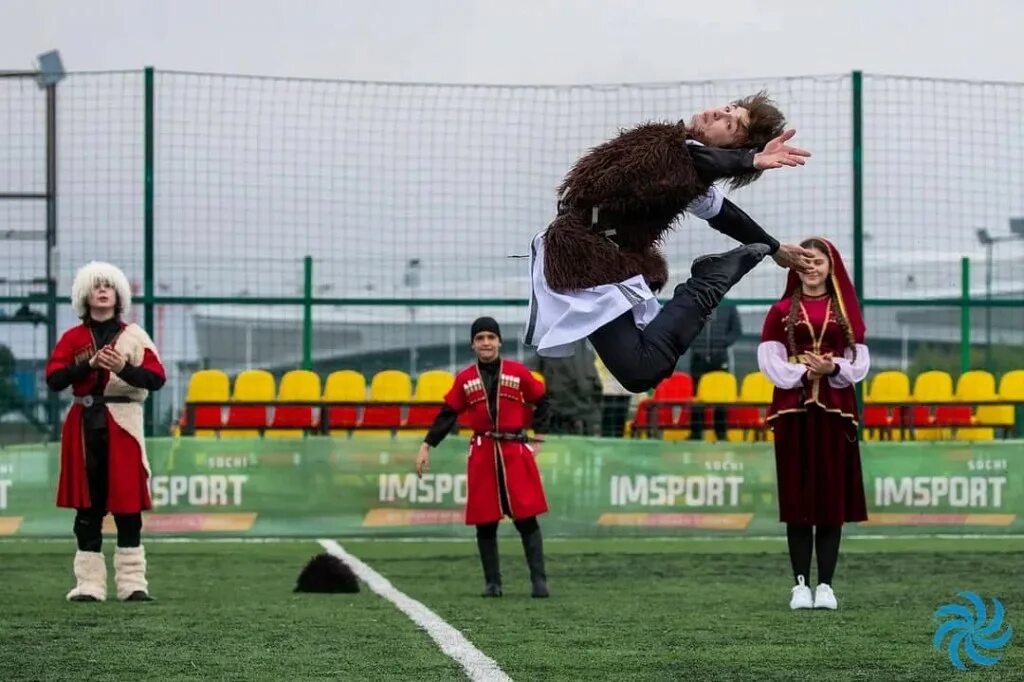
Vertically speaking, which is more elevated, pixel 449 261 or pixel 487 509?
pixel 449 261

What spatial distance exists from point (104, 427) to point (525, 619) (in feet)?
9.53

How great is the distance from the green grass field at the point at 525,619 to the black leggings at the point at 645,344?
1068 mm

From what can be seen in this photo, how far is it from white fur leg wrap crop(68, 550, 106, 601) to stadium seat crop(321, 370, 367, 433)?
519 centimetres

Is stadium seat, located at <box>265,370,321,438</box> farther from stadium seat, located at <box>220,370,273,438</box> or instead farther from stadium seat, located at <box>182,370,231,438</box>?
stadium seat, located at <box>182,370,231,438</box>

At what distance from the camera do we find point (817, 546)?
10.3m

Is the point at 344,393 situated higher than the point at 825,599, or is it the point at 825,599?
the point at 344,393

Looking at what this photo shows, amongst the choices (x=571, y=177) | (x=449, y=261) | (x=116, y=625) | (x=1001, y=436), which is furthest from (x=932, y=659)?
(x=1001, y=436)

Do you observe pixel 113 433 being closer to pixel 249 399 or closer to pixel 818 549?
pixel 818 549

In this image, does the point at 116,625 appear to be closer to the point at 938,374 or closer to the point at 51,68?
the point at 51,68

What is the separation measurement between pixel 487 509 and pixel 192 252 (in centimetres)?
471

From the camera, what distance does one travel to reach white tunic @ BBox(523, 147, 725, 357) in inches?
282

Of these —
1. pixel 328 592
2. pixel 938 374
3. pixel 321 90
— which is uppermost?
pixel 321 90

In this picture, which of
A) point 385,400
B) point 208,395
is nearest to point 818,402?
point 385,400

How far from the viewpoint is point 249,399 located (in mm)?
16156
